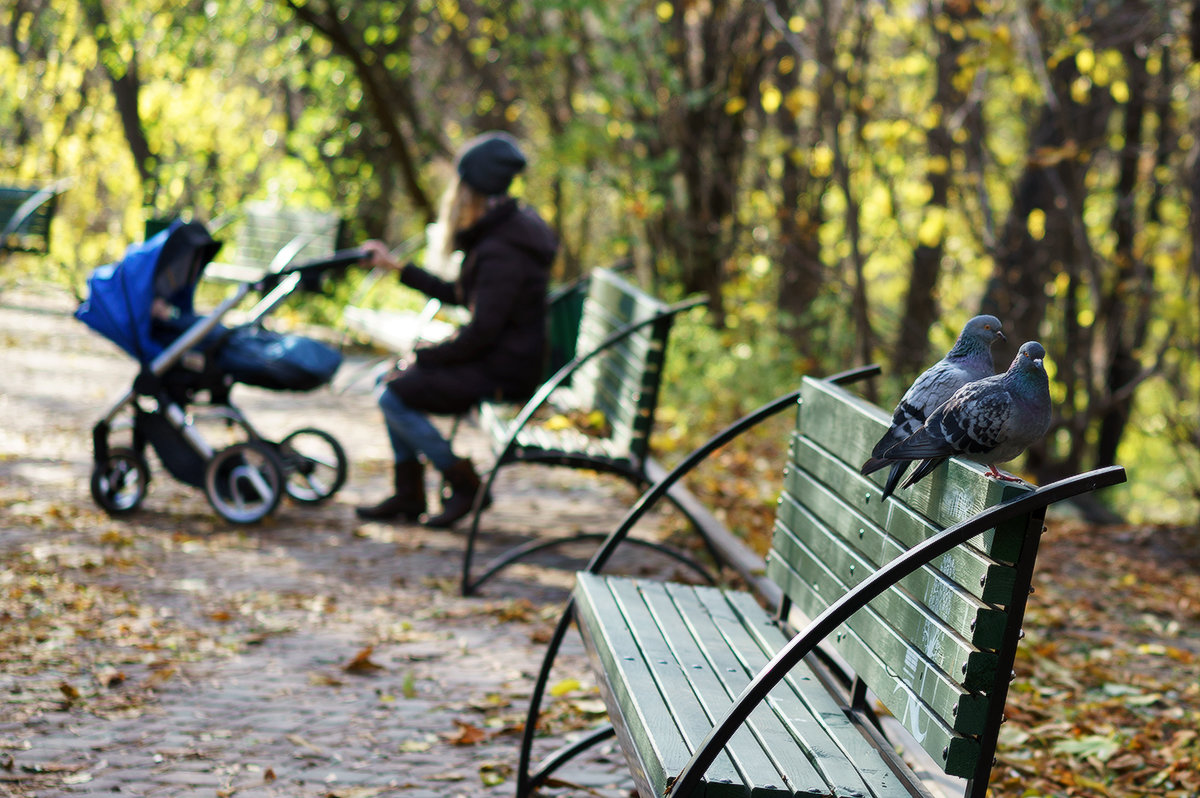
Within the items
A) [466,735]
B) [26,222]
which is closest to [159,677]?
[466,735]

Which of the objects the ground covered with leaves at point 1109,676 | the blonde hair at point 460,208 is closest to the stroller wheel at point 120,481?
the blonde hair at point 460,208

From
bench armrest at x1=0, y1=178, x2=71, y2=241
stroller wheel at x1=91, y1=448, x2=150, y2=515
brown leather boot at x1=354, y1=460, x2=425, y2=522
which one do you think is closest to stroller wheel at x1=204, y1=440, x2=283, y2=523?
stroller wheel at x1=91, y1=448, x2=150, y2=515

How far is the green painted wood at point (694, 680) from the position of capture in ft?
6.96

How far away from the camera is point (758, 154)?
9344mm

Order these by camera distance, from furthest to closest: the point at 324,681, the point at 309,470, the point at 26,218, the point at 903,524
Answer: the point at 26,218
the point at 309,470
the point at 324,681
the point at 903,524

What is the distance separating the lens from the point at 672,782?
210 centimetres

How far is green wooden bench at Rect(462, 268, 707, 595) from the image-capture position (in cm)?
Answer: 472

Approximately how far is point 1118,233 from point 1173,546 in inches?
124

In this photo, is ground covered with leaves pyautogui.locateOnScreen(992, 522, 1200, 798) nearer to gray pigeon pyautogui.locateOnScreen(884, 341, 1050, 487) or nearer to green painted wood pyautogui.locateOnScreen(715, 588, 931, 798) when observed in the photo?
green painted wood pyautogui.locateOnScreen(715, 588, 931, 798)

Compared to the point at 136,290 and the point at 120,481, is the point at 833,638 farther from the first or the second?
the point at 120,481

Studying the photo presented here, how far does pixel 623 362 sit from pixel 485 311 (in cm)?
79

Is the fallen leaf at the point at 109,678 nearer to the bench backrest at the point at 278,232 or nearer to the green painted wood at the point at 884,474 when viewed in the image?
the green painted wood at the point at 884,474

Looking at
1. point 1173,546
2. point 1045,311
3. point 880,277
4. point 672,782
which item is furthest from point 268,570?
point 880,277

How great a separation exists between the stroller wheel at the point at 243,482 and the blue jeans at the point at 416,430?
568 millimetres
